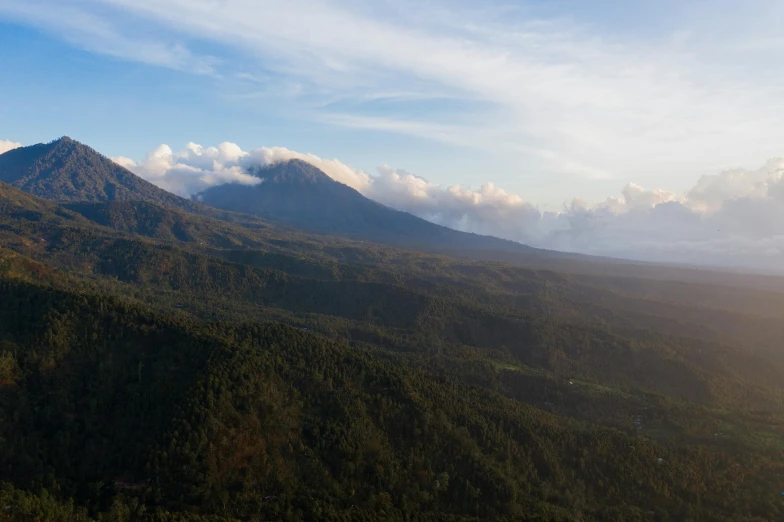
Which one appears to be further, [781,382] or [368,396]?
[781,382]

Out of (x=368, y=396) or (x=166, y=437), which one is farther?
(x=368, y=396)

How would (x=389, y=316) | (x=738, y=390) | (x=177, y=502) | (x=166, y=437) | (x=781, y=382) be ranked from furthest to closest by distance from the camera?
(x=389, y=316)
(x=781, y=382)
(x=738, y=390)
(x=166, y=437)
(x=177, y=502)

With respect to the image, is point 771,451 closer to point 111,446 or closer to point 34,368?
point 111,446

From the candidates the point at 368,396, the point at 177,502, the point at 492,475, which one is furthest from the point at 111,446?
the point at 492,475

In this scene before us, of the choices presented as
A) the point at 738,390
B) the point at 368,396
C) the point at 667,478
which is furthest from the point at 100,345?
the point at 738,390

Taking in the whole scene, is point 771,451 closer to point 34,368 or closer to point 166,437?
point 166,437

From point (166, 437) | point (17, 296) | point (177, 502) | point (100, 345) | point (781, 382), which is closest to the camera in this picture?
point (177, 502)

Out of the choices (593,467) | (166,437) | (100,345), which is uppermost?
(100,345)

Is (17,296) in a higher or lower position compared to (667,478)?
higher

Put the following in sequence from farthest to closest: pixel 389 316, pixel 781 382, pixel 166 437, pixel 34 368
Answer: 1. pixel 389 316
2. pixel 781 382
3. pixel 34 368
4. pixel 166 437
